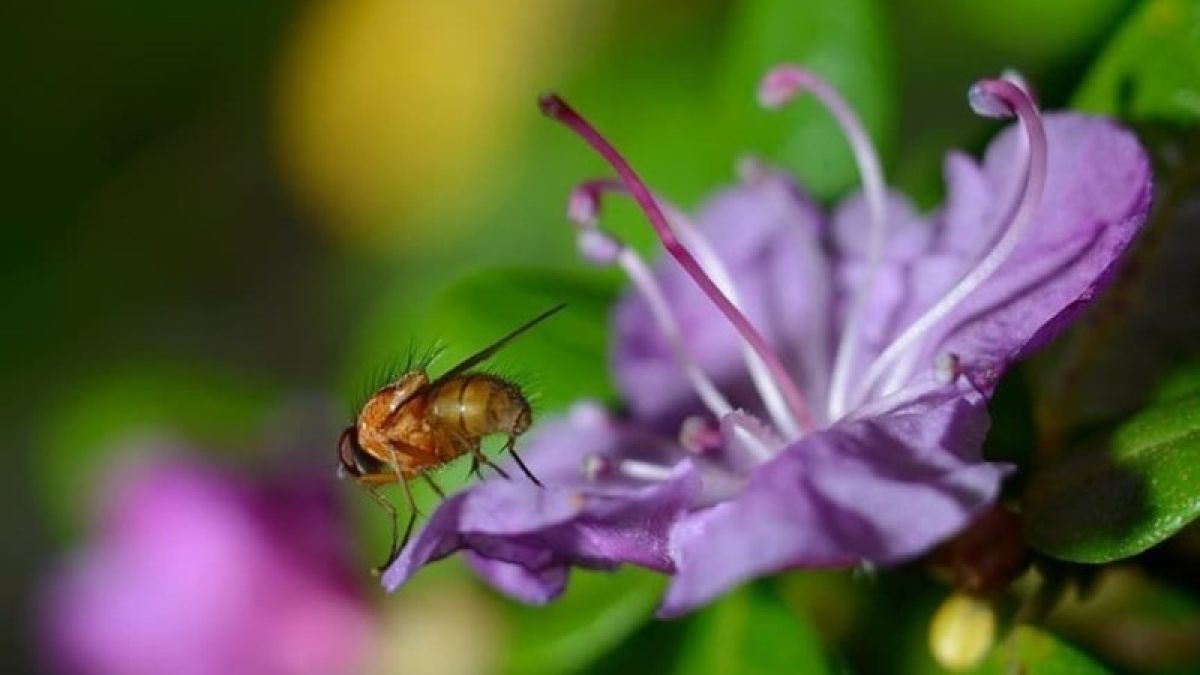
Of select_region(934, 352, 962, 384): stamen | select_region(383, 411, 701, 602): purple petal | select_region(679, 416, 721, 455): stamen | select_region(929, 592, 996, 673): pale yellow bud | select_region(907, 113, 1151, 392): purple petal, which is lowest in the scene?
select_region(929, 592, 996, 673): pale yellow bud

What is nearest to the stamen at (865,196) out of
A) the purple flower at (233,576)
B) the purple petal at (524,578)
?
the purple petal at (524,578)

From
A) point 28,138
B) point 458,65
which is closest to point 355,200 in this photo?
point 458,65

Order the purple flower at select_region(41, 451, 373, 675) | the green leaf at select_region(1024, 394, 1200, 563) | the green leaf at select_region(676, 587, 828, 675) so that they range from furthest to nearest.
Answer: the purple flower at select_region(41, 451, 373, 675) → the green leaf at select_region(676, 587, 828, 675) → the green leaf at select_region(1024, 394, 1200, 563)

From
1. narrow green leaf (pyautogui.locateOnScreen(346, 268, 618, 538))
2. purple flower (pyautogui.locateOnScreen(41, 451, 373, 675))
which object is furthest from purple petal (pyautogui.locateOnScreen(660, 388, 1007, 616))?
purple flower (pyautogui.locateOnScreen(41, 451, 373, 675))

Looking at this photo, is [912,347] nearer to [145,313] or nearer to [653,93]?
[653,93]

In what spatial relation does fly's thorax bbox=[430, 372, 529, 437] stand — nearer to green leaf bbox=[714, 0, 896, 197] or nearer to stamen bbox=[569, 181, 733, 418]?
stamen bbox=[569, 181, 733, 418]

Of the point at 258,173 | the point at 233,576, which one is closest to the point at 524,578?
the point at 233,576

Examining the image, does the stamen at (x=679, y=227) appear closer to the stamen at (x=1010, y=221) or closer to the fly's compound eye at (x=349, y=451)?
the stamen at (x=1010, y=221)
